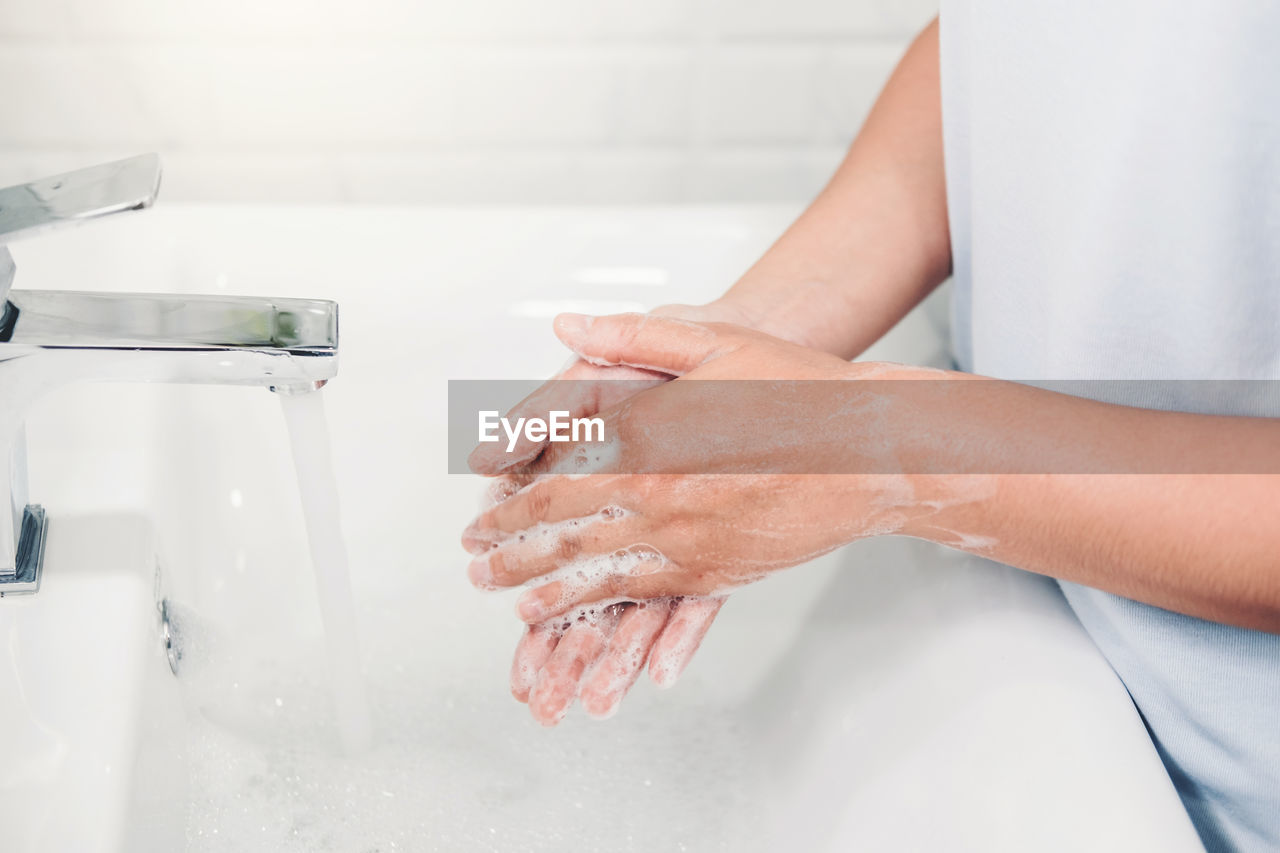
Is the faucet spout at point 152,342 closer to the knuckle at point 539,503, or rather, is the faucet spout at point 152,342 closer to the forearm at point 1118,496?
the knuckle at point 539,503

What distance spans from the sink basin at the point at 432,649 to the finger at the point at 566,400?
0.19 m

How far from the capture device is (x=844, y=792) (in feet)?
1.99

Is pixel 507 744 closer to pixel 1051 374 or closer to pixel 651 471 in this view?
pixel 651 471

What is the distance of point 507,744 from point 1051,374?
42cm

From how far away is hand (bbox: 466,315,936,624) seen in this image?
21.1 inches

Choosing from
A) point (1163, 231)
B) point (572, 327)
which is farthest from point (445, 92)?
point (1163, 231)

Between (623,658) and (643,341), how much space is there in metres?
0.18

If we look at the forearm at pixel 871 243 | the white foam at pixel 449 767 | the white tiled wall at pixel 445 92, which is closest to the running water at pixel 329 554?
the white foam at pixel 449 767

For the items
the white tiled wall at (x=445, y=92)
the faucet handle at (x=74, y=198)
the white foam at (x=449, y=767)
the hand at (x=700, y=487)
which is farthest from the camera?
the white tiled wall at (x=445, y=92)

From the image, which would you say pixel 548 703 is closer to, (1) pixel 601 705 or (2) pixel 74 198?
(1) pixel 601 705

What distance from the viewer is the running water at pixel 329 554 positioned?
0.54 m

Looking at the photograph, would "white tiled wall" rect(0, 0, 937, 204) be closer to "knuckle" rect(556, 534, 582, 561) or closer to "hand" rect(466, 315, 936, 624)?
"hand" rect(466, 315, 936, 624)

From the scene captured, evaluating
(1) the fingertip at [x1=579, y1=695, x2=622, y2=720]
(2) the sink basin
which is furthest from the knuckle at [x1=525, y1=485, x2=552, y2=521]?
(2) the sink basin

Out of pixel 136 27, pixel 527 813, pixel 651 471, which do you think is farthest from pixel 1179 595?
pixel 136 27
